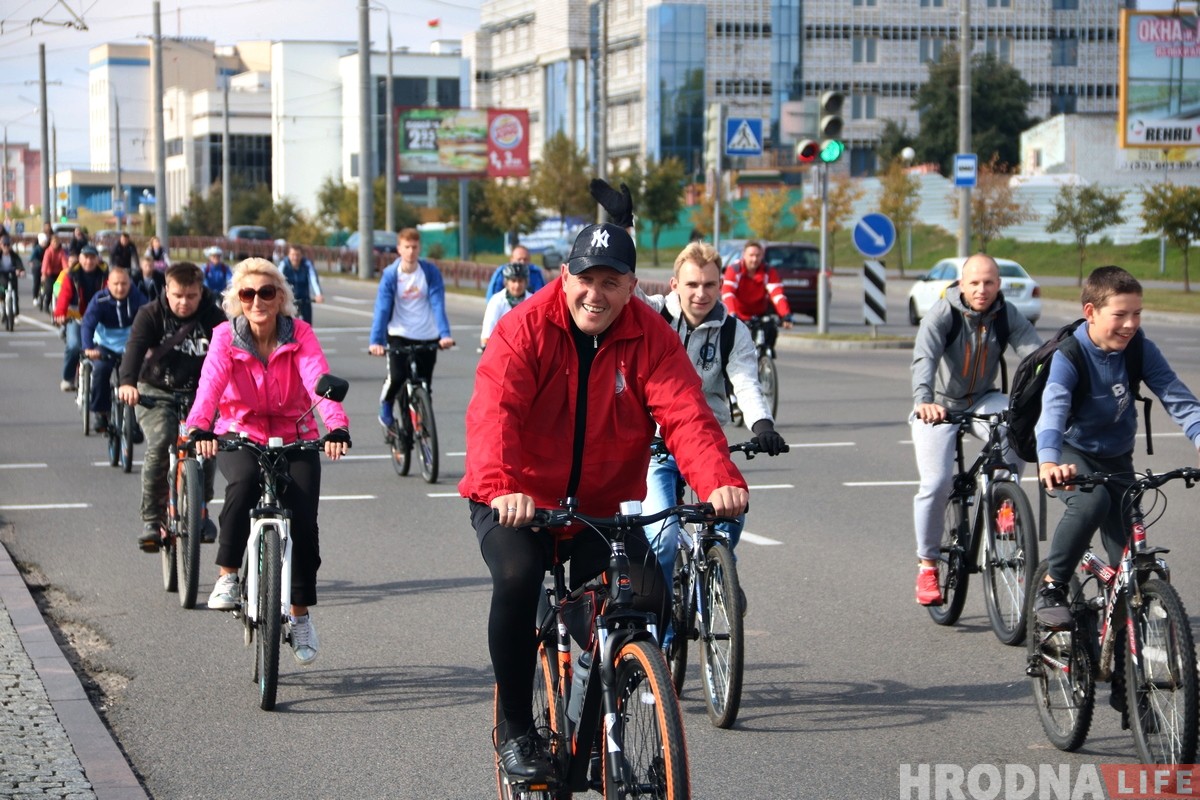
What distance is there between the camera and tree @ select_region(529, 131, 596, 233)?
69.0m

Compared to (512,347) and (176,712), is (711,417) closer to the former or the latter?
(512,347)

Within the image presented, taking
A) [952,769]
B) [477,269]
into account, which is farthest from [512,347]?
[477,269]

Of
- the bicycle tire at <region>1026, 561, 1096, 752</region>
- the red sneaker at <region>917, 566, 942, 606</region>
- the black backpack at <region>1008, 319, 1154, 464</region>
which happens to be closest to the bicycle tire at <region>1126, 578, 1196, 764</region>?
the bicycle tire at <region>1026, 561, 1096, 752</region>

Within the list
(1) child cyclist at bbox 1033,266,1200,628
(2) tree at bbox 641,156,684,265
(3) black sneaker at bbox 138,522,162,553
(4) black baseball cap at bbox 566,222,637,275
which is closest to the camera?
(4) black baseball cap at bbox 566,222,637,275

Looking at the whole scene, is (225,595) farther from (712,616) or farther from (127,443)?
(127,443)

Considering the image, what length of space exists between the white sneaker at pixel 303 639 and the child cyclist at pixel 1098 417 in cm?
284

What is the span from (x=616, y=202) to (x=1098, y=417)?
2.34 metres

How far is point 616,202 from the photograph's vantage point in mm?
4793

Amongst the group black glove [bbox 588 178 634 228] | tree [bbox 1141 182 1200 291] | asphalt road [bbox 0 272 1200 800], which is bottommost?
asphalt road [bbox 0 272 1200 800]

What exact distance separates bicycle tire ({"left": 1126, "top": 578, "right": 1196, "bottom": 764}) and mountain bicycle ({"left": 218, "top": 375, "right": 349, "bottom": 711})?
303 centimetres

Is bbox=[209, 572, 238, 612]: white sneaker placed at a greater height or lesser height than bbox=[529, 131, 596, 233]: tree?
lesser

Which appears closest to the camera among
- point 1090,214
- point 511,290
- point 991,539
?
point 991,539

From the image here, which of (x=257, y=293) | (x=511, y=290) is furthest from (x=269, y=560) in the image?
(x=511, y=290)

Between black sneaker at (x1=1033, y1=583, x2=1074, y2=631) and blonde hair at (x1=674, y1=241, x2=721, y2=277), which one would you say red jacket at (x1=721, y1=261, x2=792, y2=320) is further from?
black sneaker at (x1=1033, y1=583, x2=1074, y2=631)
